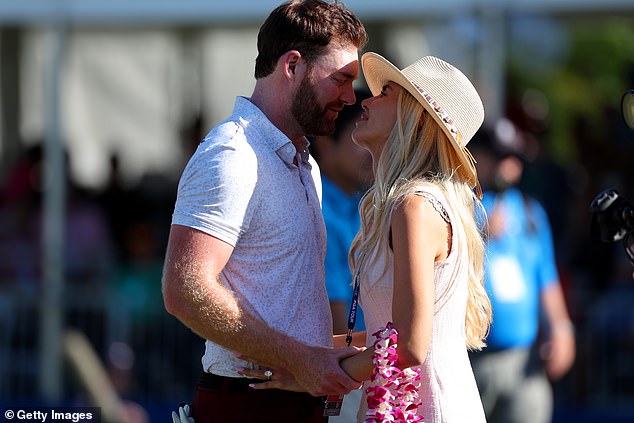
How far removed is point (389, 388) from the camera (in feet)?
9.78

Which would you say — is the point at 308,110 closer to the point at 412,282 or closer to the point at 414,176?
the point at 414,176

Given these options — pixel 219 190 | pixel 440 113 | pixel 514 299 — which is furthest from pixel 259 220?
pixel 514 299

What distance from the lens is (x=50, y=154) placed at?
7992mm

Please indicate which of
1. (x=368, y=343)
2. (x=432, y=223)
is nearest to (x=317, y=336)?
(x=368, y=343)

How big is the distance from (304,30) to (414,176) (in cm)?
53

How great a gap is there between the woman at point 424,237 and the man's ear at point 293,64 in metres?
0.21

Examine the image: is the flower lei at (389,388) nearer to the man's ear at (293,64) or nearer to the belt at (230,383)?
the belt at (230,383)

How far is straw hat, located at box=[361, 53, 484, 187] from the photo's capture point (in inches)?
125

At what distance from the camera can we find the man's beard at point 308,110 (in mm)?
3330

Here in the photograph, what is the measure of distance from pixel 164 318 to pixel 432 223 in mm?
5686

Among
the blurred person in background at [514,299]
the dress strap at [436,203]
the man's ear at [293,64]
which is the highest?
the man's ear at [293,64]

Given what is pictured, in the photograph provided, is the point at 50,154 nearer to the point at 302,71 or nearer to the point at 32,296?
the point at 32,296

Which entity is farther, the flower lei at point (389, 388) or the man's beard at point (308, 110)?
the man's beard at point (308, 110)

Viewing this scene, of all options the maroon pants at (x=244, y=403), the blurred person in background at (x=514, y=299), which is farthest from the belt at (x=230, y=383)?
the blurred person in background at (x=514, y=299)
